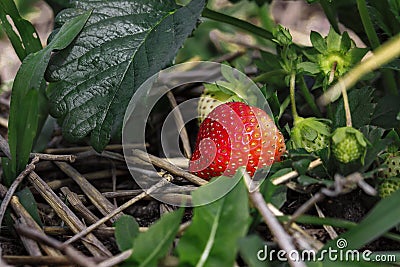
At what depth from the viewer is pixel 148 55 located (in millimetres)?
1134

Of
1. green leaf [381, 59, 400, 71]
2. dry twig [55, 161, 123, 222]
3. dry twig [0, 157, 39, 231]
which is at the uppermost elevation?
green leaf [381, 59, 400, 71]

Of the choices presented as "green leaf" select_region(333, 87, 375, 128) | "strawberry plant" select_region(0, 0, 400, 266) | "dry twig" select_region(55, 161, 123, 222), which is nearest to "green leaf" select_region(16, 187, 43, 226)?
"strawberry plant" select_region(0, 0, 400, 266)

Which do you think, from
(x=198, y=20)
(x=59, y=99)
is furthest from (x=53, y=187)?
(x=198, y=20)

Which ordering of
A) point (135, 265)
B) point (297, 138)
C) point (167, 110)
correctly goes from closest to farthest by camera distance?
point (135, 265) → point (297, 138) → point (167, 110)

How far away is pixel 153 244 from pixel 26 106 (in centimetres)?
32

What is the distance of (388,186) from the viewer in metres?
0.97

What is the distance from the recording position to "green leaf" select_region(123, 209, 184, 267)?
75 cm

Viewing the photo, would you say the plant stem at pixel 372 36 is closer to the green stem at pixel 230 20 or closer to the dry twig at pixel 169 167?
the green stem at pixel 230 20

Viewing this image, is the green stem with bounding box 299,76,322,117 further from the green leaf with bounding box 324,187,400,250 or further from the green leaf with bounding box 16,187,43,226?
the green leaf with bounding box 16,187,43,226

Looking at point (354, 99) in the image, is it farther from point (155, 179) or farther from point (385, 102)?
point (155, 179)

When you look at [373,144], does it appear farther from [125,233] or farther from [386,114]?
[125,233]

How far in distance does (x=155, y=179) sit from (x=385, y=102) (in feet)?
1.54

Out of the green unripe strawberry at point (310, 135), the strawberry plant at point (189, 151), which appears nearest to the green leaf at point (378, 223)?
the strawberry plant at point (189, 151)

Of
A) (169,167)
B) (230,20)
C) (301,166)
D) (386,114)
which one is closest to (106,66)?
(169,167)
